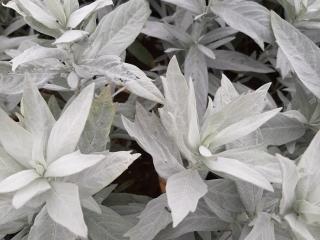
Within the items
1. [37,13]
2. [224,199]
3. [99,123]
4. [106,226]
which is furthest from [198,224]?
[37,13]

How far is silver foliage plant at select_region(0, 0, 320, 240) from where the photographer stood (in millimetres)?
770

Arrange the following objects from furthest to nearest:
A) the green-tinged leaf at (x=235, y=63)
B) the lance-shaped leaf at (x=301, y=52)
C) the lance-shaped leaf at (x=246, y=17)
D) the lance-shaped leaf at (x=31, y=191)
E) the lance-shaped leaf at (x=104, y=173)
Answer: the green-tinged leaf at (x=235, y=63) < the lance-shaped leaf at (x=246, y=17) < the lance-shaped leaf at (x=301, y=52) < the lance-shaped leaf at (x=104, y=173) < the lance-shaped leaf at (x=31, y=191)

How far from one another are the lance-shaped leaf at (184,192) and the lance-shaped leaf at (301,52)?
38cm

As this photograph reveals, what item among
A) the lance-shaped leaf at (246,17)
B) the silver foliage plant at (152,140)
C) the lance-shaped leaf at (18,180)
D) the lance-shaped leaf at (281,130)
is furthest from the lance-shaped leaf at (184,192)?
the lance-shaped leaf at (246,17)

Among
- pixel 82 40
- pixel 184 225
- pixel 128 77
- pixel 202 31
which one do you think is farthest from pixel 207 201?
pixel 202 31

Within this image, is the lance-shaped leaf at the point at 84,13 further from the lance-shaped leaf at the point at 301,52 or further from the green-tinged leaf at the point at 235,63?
the green-tinged leaf at the point at 235,63

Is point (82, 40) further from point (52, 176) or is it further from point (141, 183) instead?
point (141, 183)

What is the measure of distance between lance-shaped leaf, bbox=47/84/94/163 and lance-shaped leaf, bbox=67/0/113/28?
21 cm

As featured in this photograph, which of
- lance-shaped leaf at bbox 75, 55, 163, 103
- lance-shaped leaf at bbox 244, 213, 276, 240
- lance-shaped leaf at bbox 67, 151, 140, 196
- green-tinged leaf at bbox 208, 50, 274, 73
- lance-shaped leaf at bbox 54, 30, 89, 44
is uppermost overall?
lance-shaped leaf at bbox 54, 30, 89, 44

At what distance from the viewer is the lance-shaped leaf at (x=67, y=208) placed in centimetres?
70

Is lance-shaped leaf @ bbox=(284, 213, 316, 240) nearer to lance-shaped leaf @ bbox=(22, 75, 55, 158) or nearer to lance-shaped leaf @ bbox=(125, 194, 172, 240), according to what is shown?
lance-shaped leaf @ bbox=(125, 194, 172, 240)

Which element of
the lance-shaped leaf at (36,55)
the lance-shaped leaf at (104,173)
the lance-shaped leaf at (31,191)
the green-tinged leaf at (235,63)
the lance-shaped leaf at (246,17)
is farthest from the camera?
the green-tinged leaf at (235,63)

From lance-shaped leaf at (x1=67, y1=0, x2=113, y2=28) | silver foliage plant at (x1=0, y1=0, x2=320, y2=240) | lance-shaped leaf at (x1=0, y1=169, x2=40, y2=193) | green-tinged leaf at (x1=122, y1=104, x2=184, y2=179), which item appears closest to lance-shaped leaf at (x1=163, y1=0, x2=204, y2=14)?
silver foliage plant at (x1=0, y1=0, x2=320, y2=240)

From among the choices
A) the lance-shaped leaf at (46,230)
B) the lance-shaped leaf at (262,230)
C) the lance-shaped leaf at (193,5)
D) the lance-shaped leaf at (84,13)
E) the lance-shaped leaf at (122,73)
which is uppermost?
the lance-shaped leaf at (84,13)
